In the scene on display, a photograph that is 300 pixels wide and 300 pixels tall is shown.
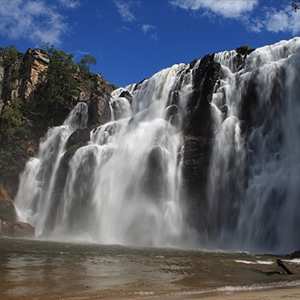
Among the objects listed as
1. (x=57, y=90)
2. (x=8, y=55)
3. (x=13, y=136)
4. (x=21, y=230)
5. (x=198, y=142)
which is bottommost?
(x=21, y=230)

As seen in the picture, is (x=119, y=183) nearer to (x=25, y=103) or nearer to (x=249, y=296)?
(x=249, y=296)

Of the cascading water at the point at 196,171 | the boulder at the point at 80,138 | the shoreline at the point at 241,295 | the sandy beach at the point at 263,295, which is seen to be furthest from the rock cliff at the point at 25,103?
the sandy beach at the point at 263,295

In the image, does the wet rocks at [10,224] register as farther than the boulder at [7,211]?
No

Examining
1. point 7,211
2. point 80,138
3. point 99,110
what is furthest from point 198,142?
point 7,211

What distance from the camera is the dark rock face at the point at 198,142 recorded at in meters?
25.1

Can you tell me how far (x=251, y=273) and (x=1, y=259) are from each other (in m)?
7.83

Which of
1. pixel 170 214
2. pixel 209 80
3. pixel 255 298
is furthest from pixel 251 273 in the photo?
pixel 209 80

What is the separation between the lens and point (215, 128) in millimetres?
26688

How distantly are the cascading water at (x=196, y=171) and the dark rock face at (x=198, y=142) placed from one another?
0.30ft

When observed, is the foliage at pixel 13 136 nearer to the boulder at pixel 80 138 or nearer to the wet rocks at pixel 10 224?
the wet rocks at pixel 10 224

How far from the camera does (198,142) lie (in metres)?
26.8

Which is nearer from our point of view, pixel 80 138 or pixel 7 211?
pixel 7 211

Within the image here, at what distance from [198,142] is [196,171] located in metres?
2.38

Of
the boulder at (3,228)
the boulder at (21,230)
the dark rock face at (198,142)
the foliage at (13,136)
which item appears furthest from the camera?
the foliage at (13,136)
